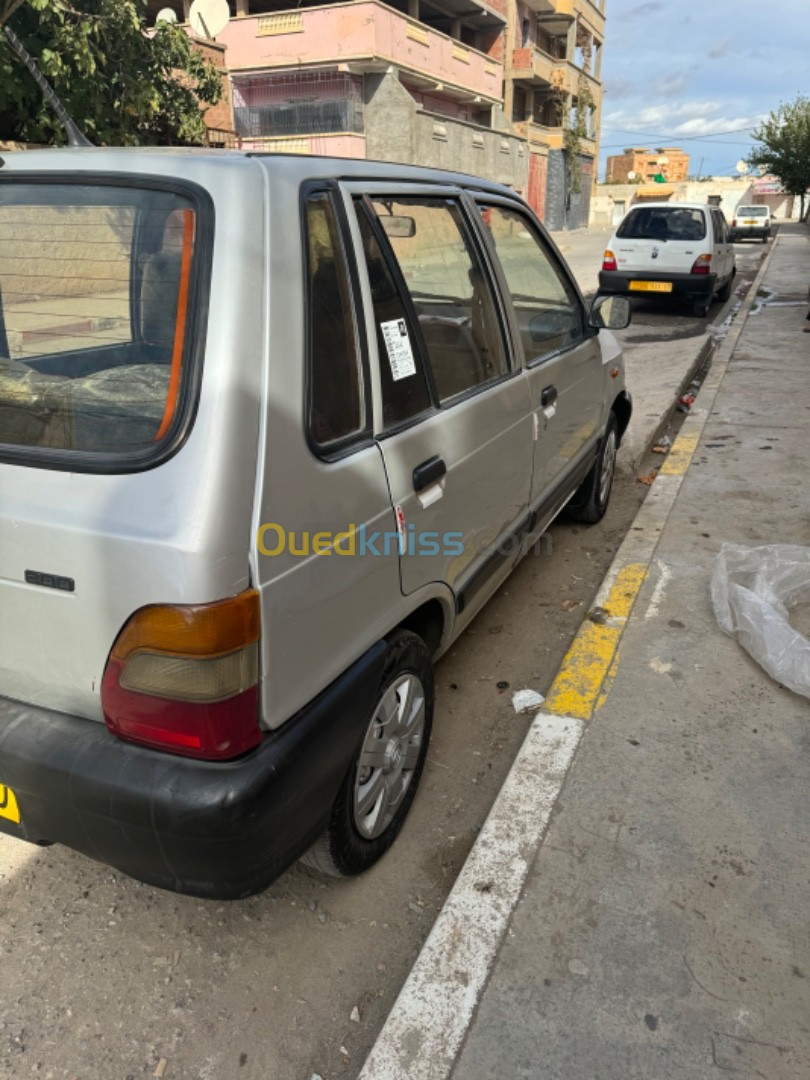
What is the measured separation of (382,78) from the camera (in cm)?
2461

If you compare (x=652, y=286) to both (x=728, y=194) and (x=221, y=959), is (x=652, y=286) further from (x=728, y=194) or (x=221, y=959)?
(x=728, y=194)

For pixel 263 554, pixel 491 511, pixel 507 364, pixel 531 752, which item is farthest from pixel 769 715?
pixel 263 554

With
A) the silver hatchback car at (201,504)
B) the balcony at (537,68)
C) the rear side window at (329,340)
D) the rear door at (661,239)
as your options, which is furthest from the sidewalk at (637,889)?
the balcony at (537,68)

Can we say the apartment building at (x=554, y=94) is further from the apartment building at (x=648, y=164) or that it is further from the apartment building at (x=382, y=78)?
the apartment building at (x=648, y=164)

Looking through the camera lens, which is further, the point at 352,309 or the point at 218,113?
the point at 218,113

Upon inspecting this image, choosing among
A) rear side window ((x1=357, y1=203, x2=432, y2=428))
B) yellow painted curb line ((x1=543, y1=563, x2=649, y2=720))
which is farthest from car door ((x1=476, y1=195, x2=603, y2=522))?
rear side window ((x1=357, y1=203, x2=432, y2=428))

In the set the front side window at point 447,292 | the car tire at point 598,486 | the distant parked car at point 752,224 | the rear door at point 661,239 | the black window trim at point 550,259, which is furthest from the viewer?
the distant parked car at point 752,224

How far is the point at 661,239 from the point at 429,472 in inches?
490

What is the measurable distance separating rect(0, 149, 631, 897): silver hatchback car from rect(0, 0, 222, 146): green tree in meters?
5.54

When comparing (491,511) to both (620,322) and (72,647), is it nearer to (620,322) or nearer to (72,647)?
(72,647)

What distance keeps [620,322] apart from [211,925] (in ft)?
10.9

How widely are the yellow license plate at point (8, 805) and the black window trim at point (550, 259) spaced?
2190 mm

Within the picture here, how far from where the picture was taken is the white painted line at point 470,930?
5.87ft
